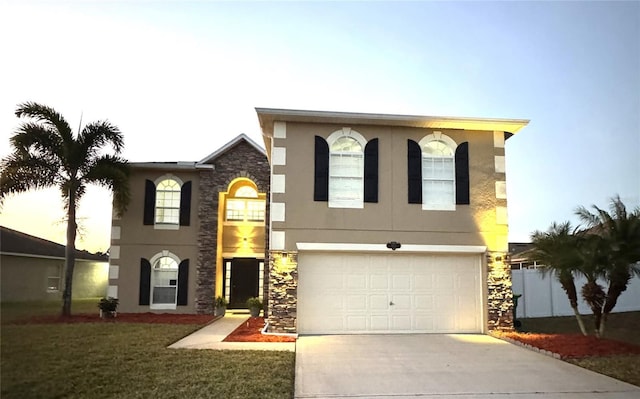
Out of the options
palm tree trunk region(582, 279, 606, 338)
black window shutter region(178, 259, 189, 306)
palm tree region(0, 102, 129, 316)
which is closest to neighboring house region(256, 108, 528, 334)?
palm tree trunk region(582, 279, 606, 338)

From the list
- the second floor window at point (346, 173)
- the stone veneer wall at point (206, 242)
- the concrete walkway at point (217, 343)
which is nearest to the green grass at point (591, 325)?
the second floor window at point (346, 173)

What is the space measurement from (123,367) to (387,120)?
8522 mm

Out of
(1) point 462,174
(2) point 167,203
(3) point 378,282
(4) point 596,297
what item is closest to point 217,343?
(3) point 378,282

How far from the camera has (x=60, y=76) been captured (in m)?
3.42

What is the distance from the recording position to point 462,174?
43.7 ft

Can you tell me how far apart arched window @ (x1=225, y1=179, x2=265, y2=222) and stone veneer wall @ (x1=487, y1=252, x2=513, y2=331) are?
9.43 m

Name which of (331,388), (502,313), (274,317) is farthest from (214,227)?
(331,388)

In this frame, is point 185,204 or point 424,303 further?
point 185,204

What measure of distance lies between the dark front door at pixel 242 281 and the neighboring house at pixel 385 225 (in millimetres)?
6839

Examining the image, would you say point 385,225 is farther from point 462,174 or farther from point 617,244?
point 617,244

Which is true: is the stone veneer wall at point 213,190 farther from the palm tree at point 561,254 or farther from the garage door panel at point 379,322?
the palm tree at point 561,254

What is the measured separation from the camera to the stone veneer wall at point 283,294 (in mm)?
12164

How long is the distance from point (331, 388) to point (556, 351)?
208 inches

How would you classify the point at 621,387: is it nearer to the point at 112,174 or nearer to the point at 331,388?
the point at 331,388
